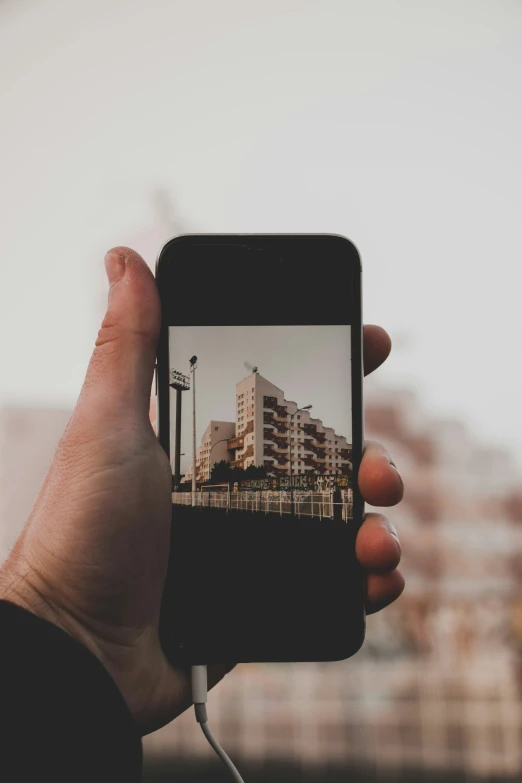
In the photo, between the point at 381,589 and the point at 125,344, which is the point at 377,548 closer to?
the point at 381,589

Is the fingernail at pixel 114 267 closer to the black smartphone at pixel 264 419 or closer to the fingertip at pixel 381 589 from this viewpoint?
Answer: the black smartphone at pixel 264 419

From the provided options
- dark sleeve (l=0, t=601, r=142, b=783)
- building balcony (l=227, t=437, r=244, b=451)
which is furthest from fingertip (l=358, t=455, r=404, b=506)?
dark sleeve (l=0, t=601, r=142, b=783)

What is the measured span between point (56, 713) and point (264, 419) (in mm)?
298

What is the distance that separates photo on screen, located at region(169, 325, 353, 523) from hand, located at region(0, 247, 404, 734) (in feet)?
0.08

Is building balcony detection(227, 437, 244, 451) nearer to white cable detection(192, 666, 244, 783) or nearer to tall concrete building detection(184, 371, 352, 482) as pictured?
tall concrete building detection(184, 371, 352, 482)

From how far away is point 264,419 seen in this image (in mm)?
614

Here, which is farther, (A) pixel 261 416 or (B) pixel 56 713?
(A) pixel 261 416

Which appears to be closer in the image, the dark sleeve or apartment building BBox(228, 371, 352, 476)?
the dark sleeve

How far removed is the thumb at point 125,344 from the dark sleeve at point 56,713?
0.20 metres

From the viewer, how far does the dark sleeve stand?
42 cm

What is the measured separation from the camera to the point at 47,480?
601mm

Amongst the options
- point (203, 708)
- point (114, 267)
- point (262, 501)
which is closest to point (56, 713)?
point (203, 708)

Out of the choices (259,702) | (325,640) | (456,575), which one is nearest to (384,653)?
(456,575)

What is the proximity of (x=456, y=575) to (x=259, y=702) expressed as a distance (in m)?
0.86
